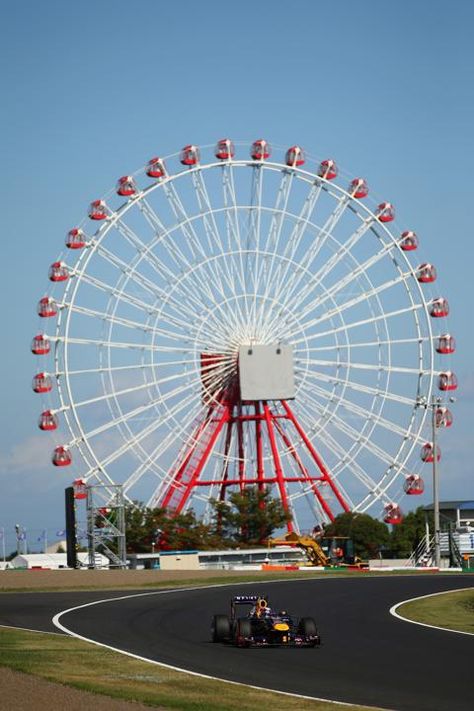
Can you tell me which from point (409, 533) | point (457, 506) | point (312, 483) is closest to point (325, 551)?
point (312, 483)

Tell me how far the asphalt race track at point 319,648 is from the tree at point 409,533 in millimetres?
73248

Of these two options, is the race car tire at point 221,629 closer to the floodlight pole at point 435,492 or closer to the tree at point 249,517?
the floodlight pole at point 435,492

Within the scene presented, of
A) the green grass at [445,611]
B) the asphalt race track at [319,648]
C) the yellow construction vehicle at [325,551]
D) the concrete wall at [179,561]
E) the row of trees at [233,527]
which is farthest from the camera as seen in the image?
the row of trees at [233,527]

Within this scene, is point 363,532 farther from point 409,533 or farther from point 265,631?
point 265,631

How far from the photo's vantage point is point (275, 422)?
97.1m

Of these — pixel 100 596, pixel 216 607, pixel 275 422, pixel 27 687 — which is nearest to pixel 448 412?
pixel 275 422

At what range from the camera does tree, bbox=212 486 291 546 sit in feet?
363

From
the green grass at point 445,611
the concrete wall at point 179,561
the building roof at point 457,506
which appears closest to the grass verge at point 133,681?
the green grass at point 445,611

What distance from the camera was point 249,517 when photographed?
364 ft

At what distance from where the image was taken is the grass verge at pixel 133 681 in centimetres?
2084

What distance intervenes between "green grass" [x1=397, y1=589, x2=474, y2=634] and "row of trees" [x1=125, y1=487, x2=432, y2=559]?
55.7 m

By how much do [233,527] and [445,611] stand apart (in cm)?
7259

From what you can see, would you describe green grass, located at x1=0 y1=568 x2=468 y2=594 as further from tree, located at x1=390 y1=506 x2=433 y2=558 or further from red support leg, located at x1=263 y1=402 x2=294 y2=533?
tree, located at x1=390 y1=506 x2=433 y2=558

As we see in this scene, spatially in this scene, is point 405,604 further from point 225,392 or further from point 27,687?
point 225,392
